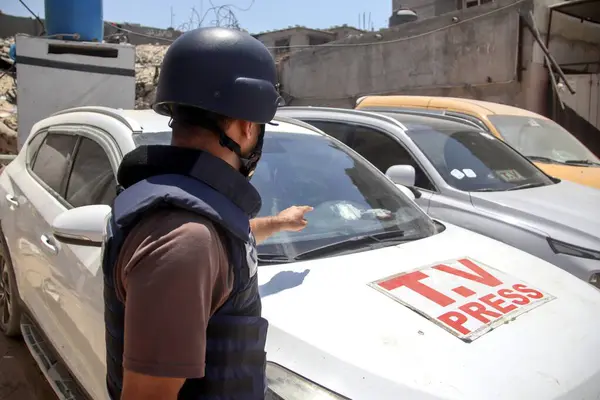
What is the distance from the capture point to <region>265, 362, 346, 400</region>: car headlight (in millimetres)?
1523

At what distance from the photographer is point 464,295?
2.02m

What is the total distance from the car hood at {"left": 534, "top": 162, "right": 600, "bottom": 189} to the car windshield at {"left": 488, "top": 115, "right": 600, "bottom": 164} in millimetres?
231

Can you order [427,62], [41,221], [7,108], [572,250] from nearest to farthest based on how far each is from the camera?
[41,221]
[572,250]
[7,108]
[427,62]

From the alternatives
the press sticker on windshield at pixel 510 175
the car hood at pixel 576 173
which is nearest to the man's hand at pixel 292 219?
the press sticker on windshield at pixel 510 175

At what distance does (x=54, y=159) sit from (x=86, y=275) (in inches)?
49.5

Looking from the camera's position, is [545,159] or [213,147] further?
[545,159]

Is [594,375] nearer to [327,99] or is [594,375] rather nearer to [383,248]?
[383,248]

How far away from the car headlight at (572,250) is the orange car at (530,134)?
250 centimetres

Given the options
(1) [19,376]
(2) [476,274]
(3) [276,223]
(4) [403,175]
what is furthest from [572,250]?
(1) [19,376]

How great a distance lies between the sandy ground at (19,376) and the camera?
3053mm

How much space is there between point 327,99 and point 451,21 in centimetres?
431

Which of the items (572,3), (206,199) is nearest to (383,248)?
(206,199)

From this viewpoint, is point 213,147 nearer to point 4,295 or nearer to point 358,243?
point 358,243

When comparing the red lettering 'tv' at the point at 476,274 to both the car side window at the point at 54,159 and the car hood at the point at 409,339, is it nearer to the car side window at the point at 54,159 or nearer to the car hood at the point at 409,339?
the car hood at the point at 409,339
